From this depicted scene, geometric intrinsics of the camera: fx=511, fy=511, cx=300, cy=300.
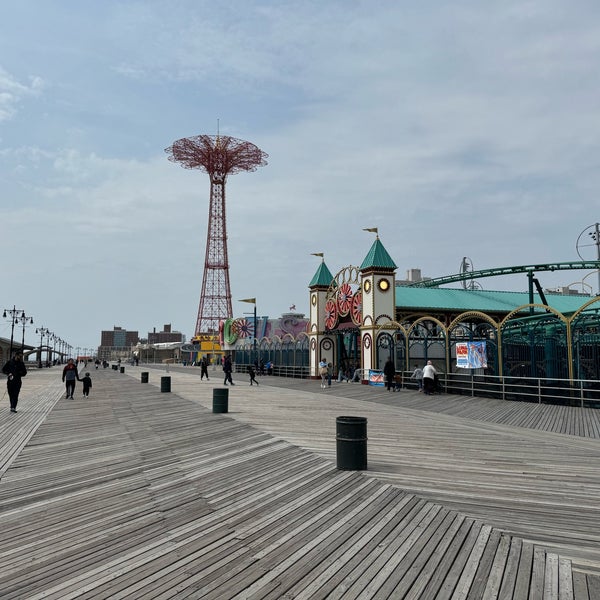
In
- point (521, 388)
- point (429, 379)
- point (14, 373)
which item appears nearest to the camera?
point (14, 373)

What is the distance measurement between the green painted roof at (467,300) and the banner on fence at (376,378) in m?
6.27

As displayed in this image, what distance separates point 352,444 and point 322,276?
109 ft

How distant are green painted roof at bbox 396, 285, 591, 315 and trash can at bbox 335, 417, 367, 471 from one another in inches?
1079

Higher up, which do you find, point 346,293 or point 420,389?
point 346,293

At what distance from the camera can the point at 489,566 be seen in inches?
185

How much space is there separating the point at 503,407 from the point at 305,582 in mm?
15930

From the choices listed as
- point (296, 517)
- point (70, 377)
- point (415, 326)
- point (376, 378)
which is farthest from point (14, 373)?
point (415, 326)

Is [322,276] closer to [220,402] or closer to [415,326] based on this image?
[415,326]

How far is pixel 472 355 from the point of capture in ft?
74.8

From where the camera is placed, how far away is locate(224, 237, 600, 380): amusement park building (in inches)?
941

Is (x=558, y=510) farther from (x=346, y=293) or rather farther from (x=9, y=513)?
(x=346, y=293)

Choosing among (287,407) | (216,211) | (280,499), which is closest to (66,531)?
(280,499)

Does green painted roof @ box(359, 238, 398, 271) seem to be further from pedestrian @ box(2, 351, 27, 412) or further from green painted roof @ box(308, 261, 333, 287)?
pedestrian @ box(2, 351, 27, 412)

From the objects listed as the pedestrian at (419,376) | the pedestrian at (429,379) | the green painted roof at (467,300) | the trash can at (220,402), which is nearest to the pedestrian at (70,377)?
the trash can at (220,402)
